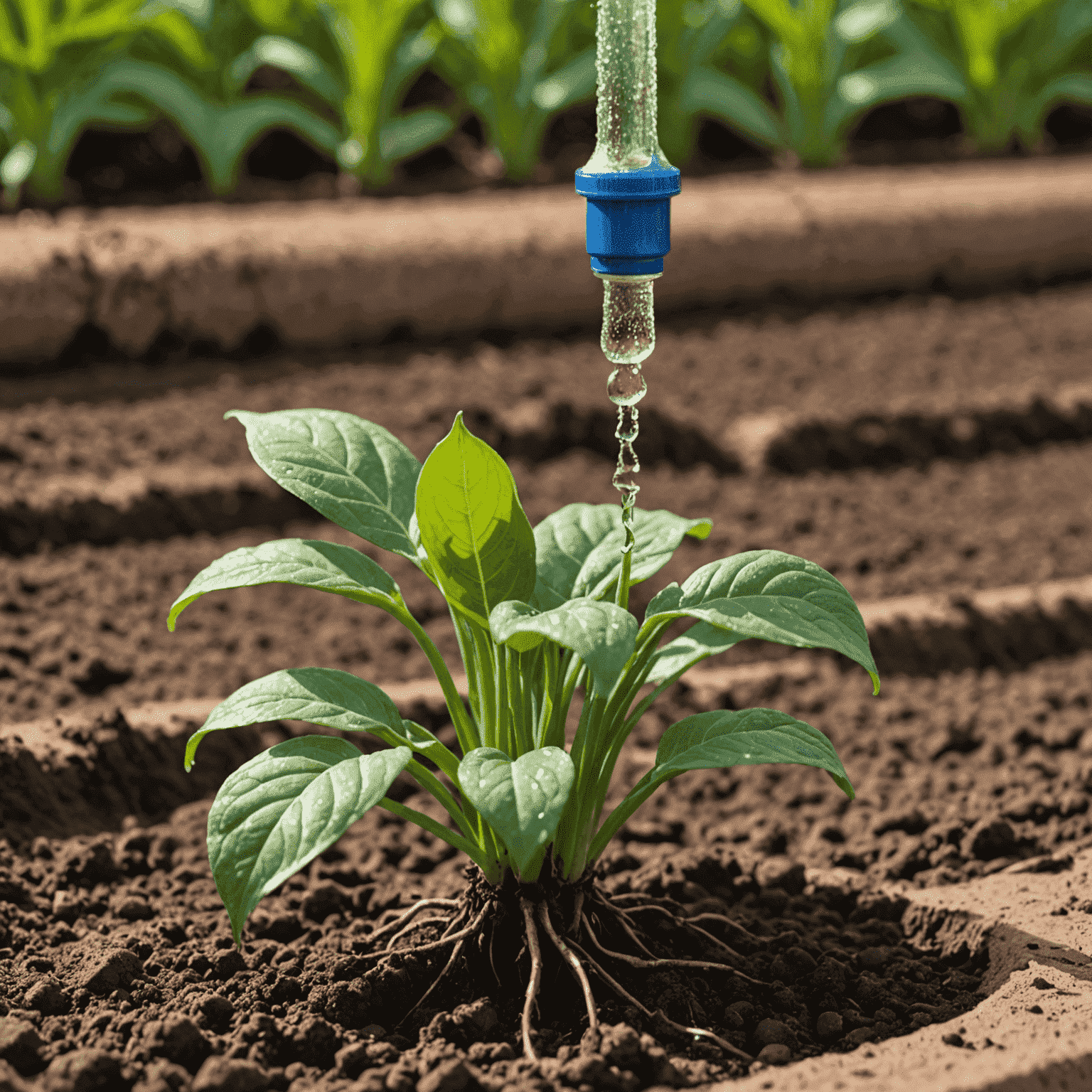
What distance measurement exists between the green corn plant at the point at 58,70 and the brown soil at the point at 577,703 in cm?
109

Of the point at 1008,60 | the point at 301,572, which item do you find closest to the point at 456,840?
the point at 301,572

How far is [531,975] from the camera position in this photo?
5.12 ft

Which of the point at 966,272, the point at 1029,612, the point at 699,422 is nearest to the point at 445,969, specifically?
the point at 1029,612

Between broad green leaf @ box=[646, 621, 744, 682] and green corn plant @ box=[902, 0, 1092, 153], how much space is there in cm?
445

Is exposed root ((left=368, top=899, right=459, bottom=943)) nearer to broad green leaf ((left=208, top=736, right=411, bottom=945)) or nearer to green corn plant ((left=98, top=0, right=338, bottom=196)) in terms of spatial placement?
broad green leaf ((left=208, top=736, right=411, bottom=945))

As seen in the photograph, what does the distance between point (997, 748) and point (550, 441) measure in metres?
1.49

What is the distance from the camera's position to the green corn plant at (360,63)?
14.8ft

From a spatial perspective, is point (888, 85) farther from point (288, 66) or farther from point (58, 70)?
point (58, 70)

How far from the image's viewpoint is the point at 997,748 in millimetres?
2465

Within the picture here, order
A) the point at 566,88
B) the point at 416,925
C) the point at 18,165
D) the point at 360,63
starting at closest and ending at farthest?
the point at 416,925, the point at 18,165, the point at 360,63, the point at 566,88

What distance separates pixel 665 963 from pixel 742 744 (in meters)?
0.32

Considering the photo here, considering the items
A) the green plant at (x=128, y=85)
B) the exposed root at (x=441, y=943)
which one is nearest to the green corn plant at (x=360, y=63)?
the green plant at (x=128, y=85)

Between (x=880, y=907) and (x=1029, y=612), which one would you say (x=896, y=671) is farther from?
(x=880, y=907)

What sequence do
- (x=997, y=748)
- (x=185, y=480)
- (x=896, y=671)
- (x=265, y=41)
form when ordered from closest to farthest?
(x=997, y=748) < (x=896, y=671) < (x=185, y=480) < (x=265, y=41)
